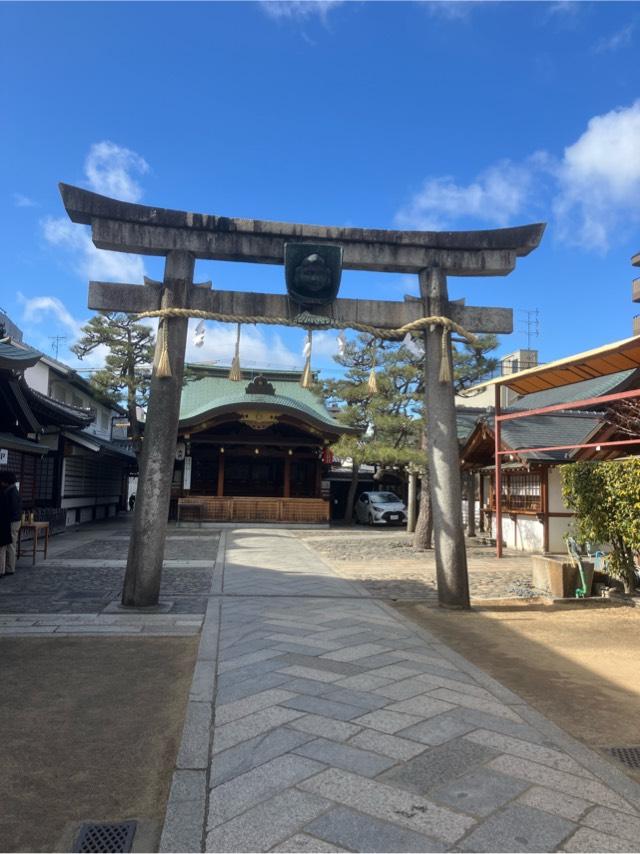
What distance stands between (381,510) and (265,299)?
64.0 feet

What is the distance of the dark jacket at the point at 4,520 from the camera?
376 inches

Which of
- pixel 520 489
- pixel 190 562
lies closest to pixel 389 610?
pixel 190 562

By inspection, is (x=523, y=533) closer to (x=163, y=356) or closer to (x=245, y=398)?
(x=245, y=398)

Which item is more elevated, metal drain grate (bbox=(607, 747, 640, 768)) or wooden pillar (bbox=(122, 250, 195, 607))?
wooden pillar (bbox=(122, 250, 195, 607))

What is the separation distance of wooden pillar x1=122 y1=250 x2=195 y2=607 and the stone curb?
2.20m

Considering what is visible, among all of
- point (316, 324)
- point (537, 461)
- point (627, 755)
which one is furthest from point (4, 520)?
point (537, 461)

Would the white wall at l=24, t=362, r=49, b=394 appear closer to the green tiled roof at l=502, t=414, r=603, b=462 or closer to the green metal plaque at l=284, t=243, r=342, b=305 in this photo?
the green tiled roof at l=502, t=414, r=603, b=462

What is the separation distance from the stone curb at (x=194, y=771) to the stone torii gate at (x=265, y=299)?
2591 mm

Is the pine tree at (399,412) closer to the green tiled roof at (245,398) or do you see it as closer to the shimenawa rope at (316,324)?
the green tiled roof at (245,398)

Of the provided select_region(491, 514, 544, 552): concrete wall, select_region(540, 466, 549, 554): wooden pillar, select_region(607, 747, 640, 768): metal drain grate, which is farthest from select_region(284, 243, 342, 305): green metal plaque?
select_region(491, 514, 544, 552): concrete wall

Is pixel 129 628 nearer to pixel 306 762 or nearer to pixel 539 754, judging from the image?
pixel 306 762

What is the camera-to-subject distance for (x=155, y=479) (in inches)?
287

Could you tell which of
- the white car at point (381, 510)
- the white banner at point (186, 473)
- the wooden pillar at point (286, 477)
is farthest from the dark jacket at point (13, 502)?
the white car at point (381, 510)

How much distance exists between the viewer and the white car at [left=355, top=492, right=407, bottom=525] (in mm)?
26094
